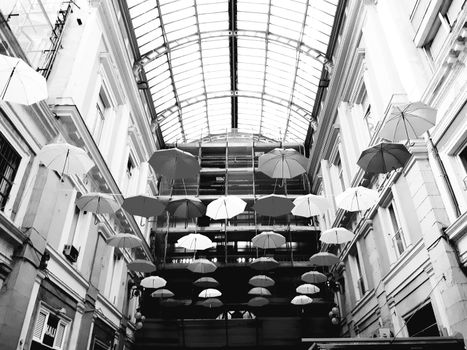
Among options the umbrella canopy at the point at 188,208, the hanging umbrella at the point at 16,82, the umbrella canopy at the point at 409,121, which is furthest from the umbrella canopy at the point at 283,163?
the hanging umbrella at the point at 16,82

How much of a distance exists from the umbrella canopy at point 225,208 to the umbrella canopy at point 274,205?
820mm

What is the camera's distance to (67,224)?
44.6 feet

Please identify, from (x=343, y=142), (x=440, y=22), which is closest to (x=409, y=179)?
(x=440, y=22)

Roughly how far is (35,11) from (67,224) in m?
6.89

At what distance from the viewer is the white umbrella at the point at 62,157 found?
10.5m

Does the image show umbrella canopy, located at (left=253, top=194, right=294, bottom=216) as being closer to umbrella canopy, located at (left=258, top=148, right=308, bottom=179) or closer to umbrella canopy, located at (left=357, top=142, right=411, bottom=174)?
umbrella canopy, located at (left=258, top=148, right=308, bottom=179)

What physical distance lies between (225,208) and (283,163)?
2686mm

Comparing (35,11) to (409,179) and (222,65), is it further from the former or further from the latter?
(222,65)

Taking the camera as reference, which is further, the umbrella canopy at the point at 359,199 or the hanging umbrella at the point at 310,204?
the hanging umbrella at the point at 310,204

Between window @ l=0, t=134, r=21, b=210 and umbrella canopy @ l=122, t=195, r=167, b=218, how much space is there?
332 centimetres

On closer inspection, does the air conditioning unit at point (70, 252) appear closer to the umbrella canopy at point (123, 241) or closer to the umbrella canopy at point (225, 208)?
the umbrella canopy at point (123, 241)

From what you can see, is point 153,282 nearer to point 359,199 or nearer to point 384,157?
point 359,199

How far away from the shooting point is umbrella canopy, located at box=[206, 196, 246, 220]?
543 inches

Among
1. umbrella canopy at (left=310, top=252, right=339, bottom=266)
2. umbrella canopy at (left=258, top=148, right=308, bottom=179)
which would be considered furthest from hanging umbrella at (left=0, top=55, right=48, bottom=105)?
umbrella canopy at (left=310, top=252, right=339, bottom=266)
